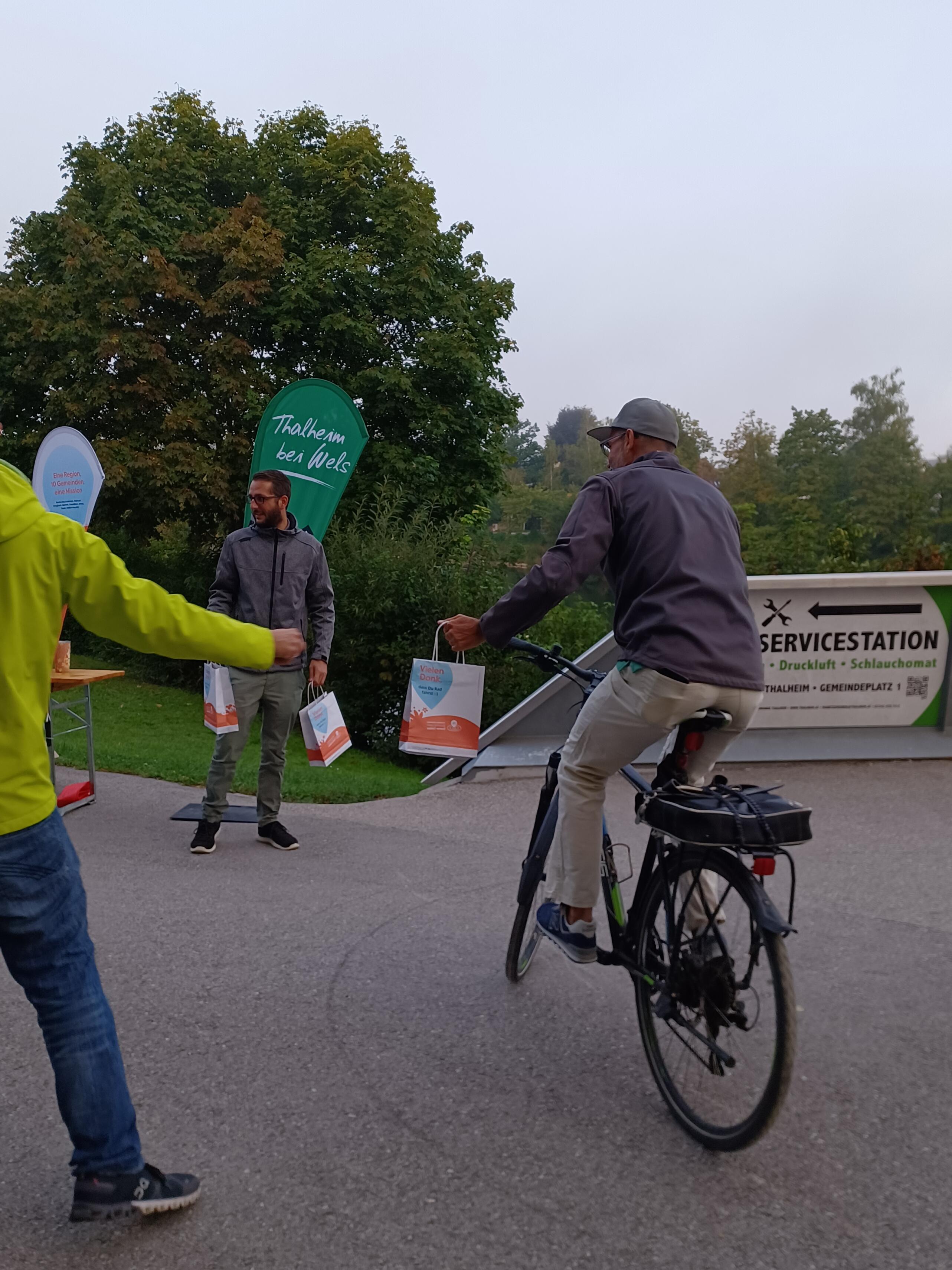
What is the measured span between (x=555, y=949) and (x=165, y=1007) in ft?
5.10

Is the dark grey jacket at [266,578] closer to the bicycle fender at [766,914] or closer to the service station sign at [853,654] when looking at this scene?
the service station sign at [853,654]

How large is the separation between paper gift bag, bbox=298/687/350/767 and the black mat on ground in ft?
2.28

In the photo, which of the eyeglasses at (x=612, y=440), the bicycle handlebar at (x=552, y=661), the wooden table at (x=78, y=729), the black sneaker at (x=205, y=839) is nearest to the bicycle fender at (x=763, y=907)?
the bicycle handlebar at (x=552, y=661)

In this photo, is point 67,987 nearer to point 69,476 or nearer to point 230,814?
point 230,814

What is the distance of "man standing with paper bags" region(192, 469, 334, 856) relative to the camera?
6602 mm

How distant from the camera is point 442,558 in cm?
1356

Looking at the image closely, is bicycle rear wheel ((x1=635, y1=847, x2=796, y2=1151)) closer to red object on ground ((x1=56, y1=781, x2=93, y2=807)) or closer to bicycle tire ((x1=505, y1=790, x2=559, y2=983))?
bicycle tire ((x1=505, y1=790, x2=559, y2=983))

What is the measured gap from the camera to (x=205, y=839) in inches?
256

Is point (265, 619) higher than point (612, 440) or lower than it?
lower

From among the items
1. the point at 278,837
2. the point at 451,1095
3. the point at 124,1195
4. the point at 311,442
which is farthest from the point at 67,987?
the point at 311,442

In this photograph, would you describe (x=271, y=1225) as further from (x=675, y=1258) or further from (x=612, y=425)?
(x=612, y=425)

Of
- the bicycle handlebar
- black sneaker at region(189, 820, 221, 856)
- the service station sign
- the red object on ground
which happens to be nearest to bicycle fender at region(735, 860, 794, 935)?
the bicycle handlebar

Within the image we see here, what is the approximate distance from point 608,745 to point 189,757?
7.23m

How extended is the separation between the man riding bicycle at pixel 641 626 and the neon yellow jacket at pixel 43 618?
1225 mm
